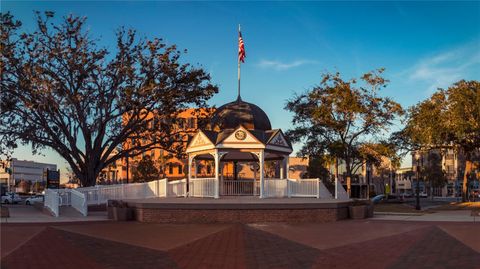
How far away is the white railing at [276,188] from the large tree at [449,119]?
17886 mm

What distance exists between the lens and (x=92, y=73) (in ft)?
118

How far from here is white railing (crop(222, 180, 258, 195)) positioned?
97.6 feet

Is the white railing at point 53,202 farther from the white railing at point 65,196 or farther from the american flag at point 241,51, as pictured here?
the american flag at point 241,51

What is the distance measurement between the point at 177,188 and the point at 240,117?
583 cm

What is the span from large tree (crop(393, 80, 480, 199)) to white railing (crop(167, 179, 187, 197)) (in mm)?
21465

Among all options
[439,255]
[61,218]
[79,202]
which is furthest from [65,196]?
[439,255]

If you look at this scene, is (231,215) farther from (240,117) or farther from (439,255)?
(439,255)

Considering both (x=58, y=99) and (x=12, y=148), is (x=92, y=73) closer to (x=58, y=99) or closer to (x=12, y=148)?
(x=58, y=99)

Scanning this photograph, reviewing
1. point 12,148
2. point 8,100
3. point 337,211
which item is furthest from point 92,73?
point 337,211

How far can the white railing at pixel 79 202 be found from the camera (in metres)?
27.6

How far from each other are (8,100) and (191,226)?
69.6 feet

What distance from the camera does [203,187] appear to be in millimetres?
28688

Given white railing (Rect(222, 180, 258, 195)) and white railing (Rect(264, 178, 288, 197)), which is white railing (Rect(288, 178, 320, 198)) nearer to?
white railing (Rect(264, 178, 288, 197))

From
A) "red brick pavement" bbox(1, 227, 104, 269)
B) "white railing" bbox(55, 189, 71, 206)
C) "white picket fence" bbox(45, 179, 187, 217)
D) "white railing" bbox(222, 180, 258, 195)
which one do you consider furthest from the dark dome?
"red brick pavement" bbox(1, 227, 104, 269)
